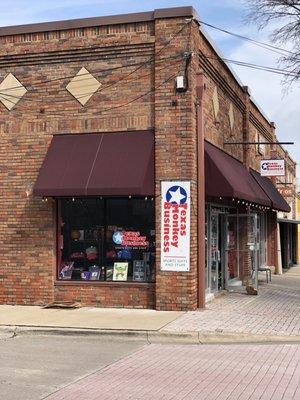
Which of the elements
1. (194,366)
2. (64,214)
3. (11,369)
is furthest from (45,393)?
(64,214)

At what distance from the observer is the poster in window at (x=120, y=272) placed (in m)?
13.5

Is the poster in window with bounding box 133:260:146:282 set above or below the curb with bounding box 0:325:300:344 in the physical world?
above

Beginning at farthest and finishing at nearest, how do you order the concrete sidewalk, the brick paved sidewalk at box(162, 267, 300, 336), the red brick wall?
the red brick wall → the brick paved sidewalk at box(162, 267, 300, 336) → the concrete sidewalk

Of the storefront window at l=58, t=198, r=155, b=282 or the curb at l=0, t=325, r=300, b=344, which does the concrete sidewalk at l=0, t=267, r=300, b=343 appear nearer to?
the curb at l=0, t=325, r=300, b=344

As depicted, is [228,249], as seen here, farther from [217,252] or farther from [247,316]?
[247,316]

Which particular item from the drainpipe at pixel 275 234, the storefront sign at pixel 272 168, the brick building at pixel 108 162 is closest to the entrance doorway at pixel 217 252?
the brick building at pixel 108 162

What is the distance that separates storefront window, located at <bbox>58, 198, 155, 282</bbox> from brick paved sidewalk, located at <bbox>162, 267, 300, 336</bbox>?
6.22ft

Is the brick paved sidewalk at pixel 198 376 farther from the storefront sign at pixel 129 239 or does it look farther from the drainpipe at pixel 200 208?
the storefront sign at pixel 129 239

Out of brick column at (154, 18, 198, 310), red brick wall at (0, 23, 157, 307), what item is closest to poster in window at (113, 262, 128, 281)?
red brick wall at (0, 23, 157, 307)

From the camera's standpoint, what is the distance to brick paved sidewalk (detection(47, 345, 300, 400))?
22.0 feet

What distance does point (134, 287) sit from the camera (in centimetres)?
1320

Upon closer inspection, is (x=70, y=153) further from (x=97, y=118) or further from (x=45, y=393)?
(x=45, y=393)

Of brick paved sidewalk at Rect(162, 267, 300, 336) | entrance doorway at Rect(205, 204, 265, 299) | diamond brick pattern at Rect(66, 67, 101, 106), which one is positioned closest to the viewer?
brick paved sidewalk at Rect(162, 267, 300, 336)

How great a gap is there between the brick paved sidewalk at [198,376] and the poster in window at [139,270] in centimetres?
378
